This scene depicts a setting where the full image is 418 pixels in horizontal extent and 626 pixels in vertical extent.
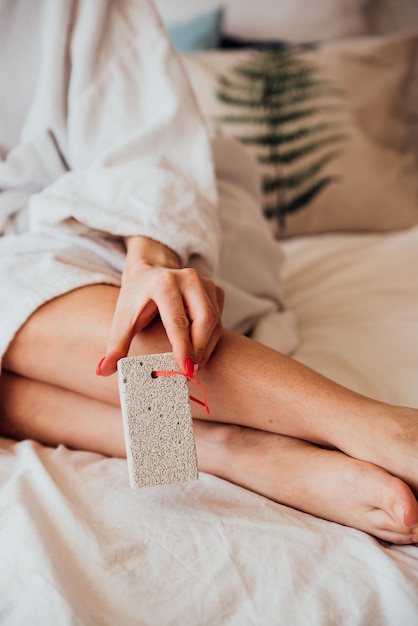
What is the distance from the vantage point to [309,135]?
5.22 feet

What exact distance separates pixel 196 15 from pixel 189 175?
107 cm

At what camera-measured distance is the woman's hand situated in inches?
24.4

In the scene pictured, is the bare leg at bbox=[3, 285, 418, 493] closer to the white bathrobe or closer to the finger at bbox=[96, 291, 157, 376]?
the finger at bbox=[96, 291, 157, 376]

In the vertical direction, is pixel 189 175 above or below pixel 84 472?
above

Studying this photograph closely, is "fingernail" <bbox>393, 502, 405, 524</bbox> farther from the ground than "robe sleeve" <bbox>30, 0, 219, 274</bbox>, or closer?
closer

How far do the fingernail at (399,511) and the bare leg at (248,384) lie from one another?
4 centimetres

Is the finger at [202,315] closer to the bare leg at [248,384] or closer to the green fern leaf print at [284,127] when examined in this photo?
the bare leg at [248,384]

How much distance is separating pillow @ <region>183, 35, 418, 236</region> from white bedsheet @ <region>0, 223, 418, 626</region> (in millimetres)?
853

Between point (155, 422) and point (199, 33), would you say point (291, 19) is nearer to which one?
point (199, 33)

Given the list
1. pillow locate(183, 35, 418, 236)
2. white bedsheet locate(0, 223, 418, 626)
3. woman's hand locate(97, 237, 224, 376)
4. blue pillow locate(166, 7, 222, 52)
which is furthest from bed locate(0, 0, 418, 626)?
blue pillow locate(166, 7, 222, 52)

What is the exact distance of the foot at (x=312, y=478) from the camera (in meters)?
0.60

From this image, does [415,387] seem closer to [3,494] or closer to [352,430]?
[352,430]

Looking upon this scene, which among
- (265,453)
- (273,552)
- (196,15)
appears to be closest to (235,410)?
(265,453)

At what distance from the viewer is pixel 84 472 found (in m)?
0.72
